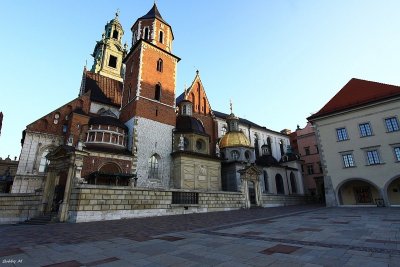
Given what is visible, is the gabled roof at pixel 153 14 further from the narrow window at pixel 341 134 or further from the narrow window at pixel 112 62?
the narrow window at pixel 341 134

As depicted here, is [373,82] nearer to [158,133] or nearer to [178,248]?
[158,133]

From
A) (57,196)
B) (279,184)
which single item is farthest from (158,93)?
(279,184)

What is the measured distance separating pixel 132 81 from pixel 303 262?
2781 centimetres

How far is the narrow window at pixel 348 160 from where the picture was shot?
76.2 feet

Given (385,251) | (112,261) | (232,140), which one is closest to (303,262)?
(385,251)

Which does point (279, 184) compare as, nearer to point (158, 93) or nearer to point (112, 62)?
point (158, 93)

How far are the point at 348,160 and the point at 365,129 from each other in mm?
3536

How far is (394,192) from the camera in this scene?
2191 cm

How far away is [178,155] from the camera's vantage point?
2570 centimetres

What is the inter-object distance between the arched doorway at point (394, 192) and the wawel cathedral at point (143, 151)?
11.5 m

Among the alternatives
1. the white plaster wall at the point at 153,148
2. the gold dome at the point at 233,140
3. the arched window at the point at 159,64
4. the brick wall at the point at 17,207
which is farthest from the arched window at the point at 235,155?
the brick wall at the point at 17,207

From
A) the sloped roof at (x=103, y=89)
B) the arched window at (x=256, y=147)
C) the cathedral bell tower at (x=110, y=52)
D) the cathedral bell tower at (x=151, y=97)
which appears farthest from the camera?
the cathedral bell tower at (x=110, y=52)

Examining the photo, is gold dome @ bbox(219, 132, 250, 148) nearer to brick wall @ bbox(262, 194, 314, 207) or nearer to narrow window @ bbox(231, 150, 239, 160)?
narrow window @ bbox(231, 150, 239, 160)

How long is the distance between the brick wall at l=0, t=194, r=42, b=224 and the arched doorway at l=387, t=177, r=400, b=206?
29.9 metres
